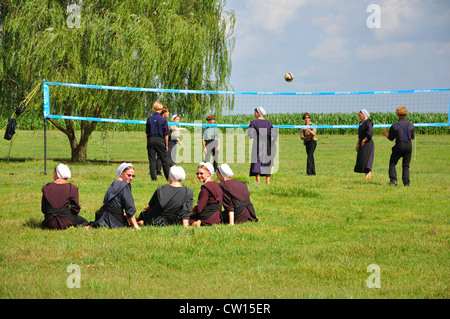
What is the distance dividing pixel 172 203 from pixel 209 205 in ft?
Result: 2.00

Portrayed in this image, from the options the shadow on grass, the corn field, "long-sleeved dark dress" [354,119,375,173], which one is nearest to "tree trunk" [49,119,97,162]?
"long-sleeved dark dress" [354,119,375,173]

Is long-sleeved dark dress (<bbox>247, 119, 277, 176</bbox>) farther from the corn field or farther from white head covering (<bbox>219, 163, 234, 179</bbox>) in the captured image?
the corn field

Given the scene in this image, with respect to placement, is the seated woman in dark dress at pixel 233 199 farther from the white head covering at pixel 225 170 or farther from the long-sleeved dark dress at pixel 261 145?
the long-sleeved dark dress at pixel 261 145

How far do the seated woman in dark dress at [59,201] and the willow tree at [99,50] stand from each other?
12100 millimetres

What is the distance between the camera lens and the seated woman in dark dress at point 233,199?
930cm

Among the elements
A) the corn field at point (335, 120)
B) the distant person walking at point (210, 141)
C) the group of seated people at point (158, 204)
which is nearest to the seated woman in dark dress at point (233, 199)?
the group of seated people at point (158, 204)

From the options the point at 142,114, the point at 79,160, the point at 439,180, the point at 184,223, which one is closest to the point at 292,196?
the point at 184,223

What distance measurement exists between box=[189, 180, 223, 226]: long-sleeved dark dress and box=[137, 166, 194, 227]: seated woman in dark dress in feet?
0.63

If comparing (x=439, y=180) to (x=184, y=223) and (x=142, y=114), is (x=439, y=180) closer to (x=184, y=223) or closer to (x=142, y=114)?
(x=184, y=223)

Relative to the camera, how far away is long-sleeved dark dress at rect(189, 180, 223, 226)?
29.9 ft

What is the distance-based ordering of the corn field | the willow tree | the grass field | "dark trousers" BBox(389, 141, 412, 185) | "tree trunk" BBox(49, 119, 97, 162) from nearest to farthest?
the grass field < "dark trousers" BBox(389, 141, 412, 185) < the willow tree < "tree trunk" BBox(49, 119, 97, 162) < the corn field

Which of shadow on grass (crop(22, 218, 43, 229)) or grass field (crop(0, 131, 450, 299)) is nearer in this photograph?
grass field (crop(0, 131, 450, 299))

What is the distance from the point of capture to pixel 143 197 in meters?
12.2
